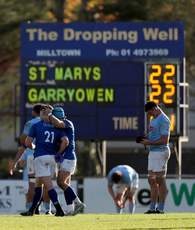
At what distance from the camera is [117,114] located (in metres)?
21.0

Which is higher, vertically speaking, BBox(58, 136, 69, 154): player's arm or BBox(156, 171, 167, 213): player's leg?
BBox(58, 136, 69, 154): player's arm

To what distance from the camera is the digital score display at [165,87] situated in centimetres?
2034

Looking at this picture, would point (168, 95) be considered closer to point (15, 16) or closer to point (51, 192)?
point (51, 192)

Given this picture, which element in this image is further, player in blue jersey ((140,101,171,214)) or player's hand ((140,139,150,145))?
player in blue jersey ((140,101,171,214))

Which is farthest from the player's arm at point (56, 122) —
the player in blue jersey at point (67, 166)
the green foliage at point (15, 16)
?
the green foliage at point (15, 16)

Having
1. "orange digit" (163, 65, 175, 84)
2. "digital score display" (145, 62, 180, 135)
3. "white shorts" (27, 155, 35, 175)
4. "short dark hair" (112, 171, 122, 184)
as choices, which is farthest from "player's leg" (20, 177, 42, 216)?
"orange digit" (163, 65, 175, 84)

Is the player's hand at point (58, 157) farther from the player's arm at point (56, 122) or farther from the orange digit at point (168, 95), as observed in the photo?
the orange digit at point (168, 95)

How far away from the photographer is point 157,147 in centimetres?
1502

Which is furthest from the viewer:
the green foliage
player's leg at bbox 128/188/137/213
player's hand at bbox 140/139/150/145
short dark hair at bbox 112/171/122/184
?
the green foliage

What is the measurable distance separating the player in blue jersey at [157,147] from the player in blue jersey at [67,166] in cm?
138

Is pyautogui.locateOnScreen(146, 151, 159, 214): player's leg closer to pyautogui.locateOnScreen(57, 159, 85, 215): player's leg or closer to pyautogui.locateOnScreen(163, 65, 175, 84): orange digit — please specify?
pyautogui.locateOnScreen(57, 159, 85, 215): player's leg

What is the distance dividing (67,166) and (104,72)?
23.9 ft

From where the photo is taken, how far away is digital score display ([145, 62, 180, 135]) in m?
20.3

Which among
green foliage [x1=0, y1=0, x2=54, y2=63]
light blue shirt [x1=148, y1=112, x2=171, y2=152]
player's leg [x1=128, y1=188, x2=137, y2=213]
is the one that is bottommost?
player's leg [x1=128, y1=188, x2=137, y2=213]
